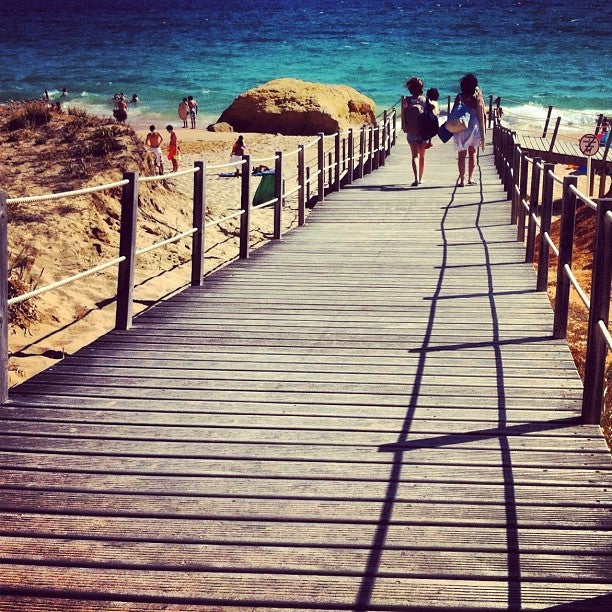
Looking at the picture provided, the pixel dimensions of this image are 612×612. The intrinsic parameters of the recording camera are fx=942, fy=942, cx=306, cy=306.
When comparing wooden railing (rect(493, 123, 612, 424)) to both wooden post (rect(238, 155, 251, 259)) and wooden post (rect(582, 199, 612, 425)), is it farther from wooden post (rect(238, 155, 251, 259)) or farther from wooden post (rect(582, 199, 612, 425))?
wooden post (rect(238, 155, 251, 259))

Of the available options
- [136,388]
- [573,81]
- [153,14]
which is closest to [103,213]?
[136,388]

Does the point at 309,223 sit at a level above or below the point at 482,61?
below

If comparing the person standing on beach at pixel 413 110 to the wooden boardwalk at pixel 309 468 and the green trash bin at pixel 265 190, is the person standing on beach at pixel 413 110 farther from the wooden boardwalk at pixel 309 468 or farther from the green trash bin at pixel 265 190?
the wooden boardwalk at pixel 309 468

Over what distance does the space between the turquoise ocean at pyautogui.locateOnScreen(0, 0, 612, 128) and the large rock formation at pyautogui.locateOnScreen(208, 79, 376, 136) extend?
11.5 meters

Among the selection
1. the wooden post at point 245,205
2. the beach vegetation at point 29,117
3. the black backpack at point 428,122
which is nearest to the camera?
the wooden post at point 245,205

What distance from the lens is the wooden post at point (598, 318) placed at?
4547 mm

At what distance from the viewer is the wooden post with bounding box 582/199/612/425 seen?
4.55 metres

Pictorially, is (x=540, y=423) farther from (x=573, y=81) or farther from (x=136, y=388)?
(x=573, y=81)

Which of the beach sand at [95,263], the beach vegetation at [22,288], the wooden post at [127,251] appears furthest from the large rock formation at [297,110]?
the wooden post at [127,251]

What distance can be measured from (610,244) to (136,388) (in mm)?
2611

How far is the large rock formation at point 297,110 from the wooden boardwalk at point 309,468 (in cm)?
2675

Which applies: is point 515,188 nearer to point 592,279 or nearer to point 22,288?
point 22,288

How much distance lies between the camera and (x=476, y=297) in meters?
7.78

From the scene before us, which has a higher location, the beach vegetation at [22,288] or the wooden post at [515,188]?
the wooden post at [515,188]
